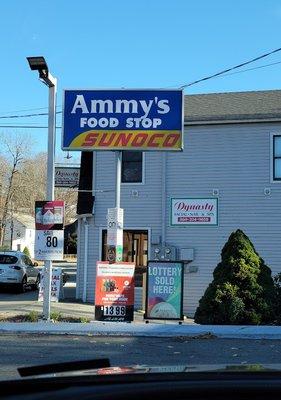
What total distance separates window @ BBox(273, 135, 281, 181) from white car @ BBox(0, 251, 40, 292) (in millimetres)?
11047

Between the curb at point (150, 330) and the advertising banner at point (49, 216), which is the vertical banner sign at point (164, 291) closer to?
the curb at point (150, 330)

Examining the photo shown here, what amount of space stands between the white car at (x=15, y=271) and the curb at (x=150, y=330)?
11576 millimetres

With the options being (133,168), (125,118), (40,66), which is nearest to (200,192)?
(133,168)

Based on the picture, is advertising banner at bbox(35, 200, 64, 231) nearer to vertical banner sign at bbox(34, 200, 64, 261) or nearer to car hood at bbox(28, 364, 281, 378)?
vertical banner sign at bbox(34, 200, 64, 261)

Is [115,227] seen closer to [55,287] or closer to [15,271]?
[55,287]

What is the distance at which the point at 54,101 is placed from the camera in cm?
1446

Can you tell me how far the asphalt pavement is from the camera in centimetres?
919

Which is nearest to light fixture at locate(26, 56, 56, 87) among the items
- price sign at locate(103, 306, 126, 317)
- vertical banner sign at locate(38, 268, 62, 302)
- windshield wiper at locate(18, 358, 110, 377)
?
price sign at locate(103, 306, 126, 317)

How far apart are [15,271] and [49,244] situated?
35.7 feet

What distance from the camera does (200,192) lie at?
20.7m

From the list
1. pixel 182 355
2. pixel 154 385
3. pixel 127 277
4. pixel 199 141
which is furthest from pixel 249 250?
pixel 154 385

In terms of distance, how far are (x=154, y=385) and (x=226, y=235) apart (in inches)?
731

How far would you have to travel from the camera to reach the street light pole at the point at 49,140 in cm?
1376

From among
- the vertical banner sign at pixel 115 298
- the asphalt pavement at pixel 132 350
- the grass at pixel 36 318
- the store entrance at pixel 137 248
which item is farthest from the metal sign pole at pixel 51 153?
the store entrance at pixel 137 248
